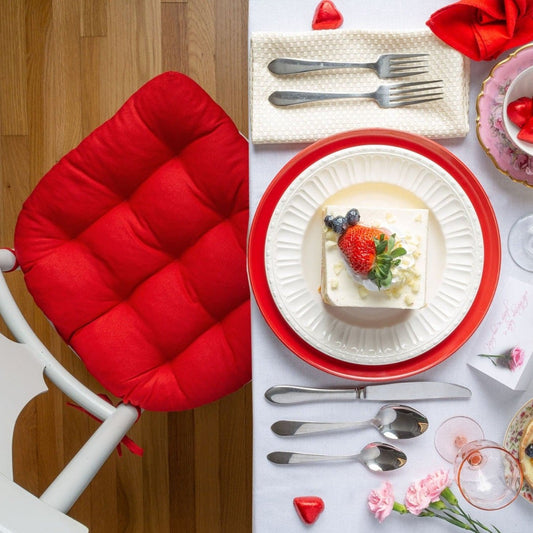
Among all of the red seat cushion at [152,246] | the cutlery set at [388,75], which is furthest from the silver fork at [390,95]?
the red seat cushion at [152,246]

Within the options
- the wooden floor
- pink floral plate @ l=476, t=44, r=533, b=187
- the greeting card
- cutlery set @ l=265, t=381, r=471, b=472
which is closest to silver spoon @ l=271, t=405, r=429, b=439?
cutlery set @ l=265, t=381, r=471, b=472

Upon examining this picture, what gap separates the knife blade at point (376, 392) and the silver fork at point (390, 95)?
377 mm

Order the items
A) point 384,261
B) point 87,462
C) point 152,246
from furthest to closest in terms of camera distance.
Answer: point 152,246 → point 87,462 → point 384,261

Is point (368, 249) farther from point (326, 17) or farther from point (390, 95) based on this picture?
point (326, 17)

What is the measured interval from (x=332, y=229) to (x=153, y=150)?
42 centimetres

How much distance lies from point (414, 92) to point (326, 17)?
152 mm

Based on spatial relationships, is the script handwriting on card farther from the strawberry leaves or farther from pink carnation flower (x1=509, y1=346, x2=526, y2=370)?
the strawberry leaves

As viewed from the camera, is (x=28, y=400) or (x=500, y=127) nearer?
(x=500, y=127)

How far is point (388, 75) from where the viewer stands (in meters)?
0.79

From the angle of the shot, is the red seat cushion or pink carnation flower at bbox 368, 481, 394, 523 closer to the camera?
pink carnation flower at bbox 368, 481, 394, 523

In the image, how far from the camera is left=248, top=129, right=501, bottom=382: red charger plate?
0.78 meters

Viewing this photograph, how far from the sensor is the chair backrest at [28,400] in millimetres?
707

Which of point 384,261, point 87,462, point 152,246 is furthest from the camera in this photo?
point 152,246

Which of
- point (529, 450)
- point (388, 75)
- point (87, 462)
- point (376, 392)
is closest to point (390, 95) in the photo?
point (388, 75)
